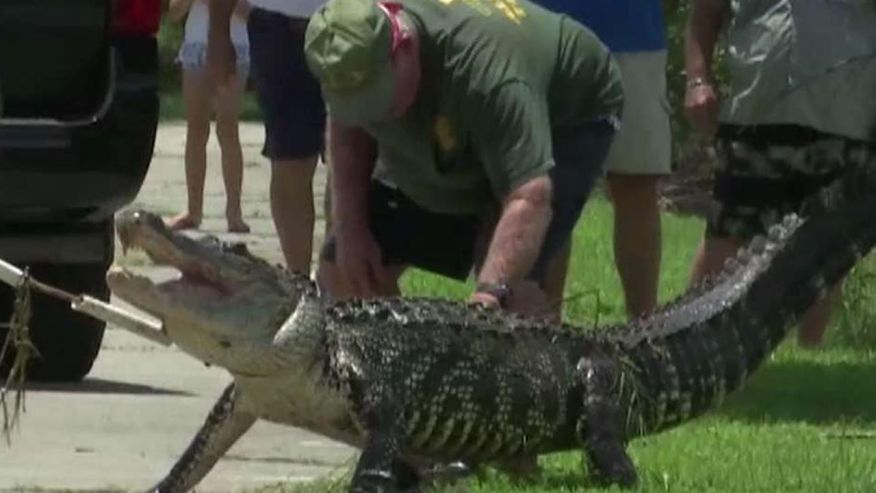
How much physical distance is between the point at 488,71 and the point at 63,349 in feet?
7.90

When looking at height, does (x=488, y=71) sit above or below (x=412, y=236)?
above

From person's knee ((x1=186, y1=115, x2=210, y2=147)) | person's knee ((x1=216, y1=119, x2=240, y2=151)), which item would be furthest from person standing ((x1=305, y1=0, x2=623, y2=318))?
person's knee ((x1=216, y1=119, x2=240, y2=151))

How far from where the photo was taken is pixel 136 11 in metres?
8.68

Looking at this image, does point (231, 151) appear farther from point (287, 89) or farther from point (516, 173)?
point (516, 173)

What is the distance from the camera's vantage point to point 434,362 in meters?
6.50

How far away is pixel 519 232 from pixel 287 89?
332 cm

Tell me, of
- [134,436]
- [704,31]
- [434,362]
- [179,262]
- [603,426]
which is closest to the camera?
[179,262]

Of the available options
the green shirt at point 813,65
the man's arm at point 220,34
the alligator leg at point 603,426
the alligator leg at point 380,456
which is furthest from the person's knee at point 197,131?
the alligator leg at point 380,456

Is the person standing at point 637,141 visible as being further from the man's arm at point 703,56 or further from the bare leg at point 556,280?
the bare leg at point 556,280

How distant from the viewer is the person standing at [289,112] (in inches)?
397

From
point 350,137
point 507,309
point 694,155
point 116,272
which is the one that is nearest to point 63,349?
point 350,137

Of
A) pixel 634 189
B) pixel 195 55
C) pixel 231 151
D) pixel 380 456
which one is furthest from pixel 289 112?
pixel 195 55

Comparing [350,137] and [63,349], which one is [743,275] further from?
[63,349]

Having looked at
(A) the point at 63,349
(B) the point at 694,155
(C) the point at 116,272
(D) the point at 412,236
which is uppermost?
(C) the point at 116,272
